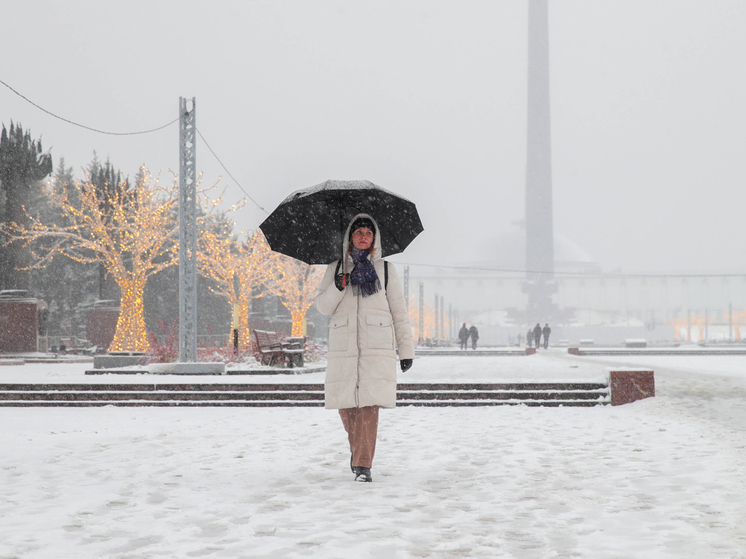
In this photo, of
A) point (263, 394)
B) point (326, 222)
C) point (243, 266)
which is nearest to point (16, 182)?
point (243, 266)

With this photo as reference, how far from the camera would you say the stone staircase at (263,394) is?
12.3m

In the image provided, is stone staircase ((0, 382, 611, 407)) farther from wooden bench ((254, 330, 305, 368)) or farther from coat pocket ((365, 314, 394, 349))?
coat pocket ((365, 314, 394, 349))

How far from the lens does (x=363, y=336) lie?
233 inches

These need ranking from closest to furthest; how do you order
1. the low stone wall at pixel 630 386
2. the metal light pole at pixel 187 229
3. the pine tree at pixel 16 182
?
the low stone wall at pixel 630 386 → the metal light pole at pixel 187 229 → the pine tree at pixel 16 182

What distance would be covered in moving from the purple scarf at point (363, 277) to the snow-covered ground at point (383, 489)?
140cm

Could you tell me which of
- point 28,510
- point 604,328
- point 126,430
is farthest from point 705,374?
point 604,328

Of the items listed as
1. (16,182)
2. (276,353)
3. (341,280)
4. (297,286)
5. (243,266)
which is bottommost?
(276,353)

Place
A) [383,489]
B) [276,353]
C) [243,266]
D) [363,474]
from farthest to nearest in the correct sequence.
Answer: [243,266] → [276,353] → [363,474] → [383,489]

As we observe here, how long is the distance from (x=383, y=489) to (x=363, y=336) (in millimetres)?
1094

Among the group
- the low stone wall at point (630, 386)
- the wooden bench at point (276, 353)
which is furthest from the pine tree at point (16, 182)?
the low stone wall at point (630, 386)

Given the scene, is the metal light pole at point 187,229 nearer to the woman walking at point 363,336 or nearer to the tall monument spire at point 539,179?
the woman walking at point 363,336

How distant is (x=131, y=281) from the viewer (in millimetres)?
22094

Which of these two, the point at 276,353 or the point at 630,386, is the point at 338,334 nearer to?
the point at 630,386

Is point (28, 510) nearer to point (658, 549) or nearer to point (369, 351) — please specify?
point (369, 351)
